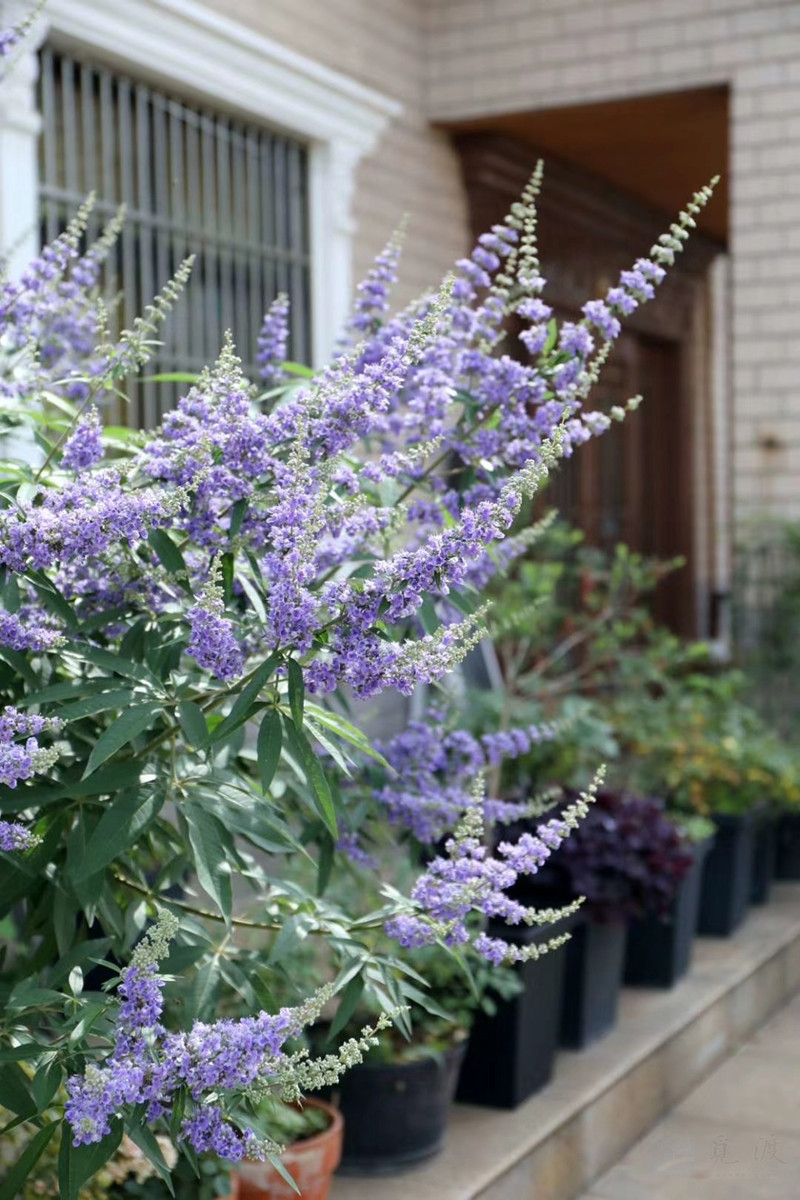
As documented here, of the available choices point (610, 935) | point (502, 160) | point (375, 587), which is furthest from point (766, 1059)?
point (502, 160)

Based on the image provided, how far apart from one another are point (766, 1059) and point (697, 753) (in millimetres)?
1110

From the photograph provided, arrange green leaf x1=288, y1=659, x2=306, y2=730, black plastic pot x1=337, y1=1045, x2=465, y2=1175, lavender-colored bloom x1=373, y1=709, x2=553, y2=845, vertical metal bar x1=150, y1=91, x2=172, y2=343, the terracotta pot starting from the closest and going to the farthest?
green leaf x1=288, y1=659, x2=306, y2=730 < lavender-colored bloom x1=373, y1=709, x2=553, y2=845 < the terracotta pot < black plastic pot x1=337, y1=1045, x2=465, y2=1175 < vertical metal bar x1=150, y1=91, x2=172, y2=343

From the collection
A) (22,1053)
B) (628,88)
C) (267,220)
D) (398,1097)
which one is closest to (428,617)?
(22,1053)

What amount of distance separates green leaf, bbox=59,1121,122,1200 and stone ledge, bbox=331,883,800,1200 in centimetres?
130

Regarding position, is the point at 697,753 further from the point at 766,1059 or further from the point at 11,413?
the point at 11,413

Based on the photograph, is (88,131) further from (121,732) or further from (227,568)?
(121,732)

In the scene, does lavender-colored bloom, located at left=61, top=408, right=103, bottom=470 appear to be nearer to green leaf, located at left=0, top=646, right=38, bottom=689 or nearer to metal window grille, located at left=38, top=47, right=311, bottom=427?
green leaf, located at left=0, top=646, right=38, bottom=689

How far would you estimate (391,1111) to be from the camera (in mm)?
2922

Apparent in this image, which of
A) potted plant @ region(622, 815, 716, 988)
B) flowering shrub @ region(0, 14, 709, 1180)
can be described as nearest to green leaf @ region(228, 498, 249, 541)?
flowering shrub @ region(0, 14, 709, 1180)

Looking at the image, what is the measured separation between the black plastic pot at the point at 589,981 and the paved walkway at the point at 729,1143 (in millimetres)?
268

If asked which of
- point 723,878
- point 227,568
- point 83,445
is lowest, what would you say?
point 723,878

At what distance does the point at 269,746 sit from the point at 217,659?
115 mm

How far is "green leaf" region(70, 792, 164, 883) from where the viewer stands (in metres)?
1.69

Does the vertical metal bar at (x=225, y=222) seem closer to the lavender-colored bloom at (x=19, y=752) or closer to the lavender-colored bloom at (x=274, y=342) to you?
the lavender-colored bloom at (x=274, y=342)
